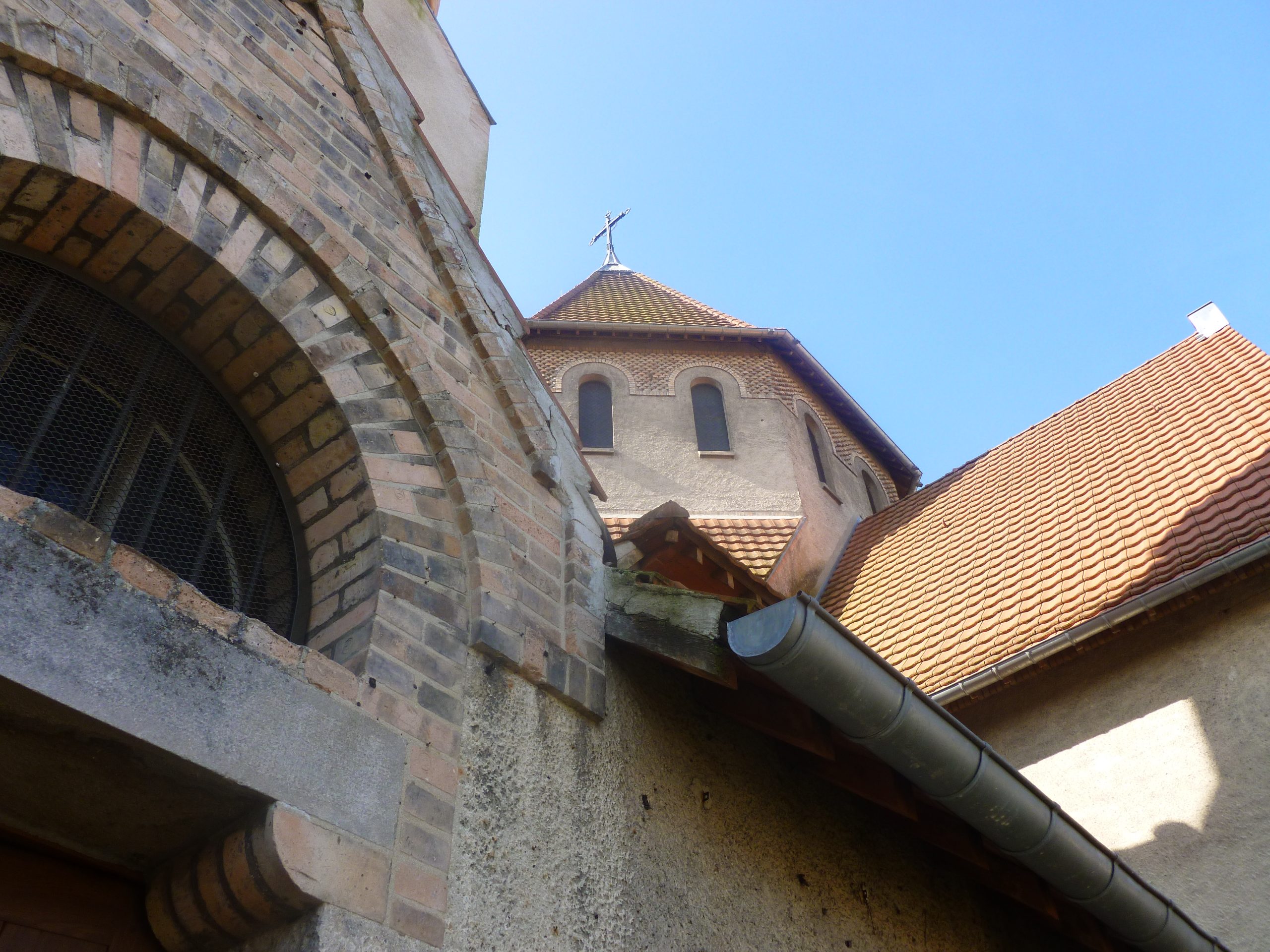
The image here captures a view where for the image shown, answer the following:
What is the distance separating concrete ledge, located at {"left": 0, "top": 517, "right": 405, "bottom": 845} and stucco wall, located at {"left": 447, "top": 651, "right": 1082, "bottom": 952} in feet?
1.26

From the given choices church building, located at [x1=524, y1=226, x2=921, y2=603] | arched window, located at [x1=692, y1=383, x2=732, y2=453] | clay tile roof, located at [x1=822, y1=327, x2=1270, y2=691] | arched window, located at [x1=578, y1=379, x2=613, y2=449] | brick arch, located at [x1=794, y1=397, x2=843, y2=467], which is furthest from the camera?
brick arch, located at [x1=794, y1=397, x2=843, y2=467]

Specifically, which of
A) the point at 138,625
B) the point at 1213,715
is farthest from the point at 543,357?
the point at 138,625

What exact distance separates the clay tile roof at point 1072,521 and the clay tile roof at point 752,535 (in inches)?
30.3

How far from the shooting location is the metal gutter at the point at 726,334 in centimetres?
1385

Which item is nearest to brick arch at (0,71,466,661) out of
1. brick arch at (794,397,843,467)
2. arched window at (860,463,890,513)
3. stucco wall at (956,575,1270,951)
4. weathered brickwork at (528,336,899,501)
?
stucco wall at (956,575,1270,951)

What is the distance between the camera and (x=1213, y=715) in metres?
7.02

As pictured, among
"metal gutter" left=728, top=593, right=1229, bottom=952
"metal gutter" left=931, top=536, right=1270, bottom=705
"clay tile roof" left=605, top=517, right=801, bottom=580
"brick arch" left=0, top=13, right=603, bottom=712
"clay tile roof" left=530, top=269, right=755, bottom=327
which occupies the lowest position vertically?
"metal gutter" left=728, top=593, right=1229, bottom=952

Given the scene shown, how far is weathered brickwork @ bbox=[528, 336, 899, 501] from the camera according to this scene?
1372 cm

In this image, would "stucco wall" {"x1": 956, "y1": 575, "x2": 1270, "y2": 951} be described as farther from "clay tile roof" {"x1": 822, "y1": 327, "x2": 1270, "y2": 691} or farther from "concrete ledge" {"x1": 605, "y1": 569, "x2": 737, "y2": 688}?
"concrete ledge" {"x1": 605, "y1": 569, "x2": 737, "y2": 688}

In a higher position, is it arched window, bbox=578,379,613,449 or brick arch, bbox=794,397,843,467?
brick arch, bbox=794,397,843,467

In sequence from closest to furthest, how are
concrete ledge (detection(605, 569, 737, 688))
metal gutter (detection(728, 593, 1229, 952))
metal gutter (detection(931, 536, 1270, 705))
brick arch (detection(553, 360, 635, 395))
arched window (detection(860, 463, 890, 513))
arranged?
metal gutter (detection(728, 593, 1229, 952)) → concrete ledge (detection(605, 569, 737, 688)) → metal gutter (detection(931, 536, 1270, 705)) → brick arch (detection(553, 360, 635, 395)) → arched window (detection(860, 463, 890, 513))

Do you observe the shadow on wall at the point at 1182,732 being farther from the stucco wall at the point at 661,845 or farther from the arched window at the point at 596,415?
the arched window at the point at 596,415

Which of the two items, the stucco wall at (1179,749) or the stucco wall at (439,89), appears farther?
the stucco wall at (1179,749)

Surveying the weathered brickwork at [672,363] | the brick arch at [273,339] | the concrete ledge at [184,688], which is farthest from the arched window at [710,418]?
the concrete ledge at [184,688]
